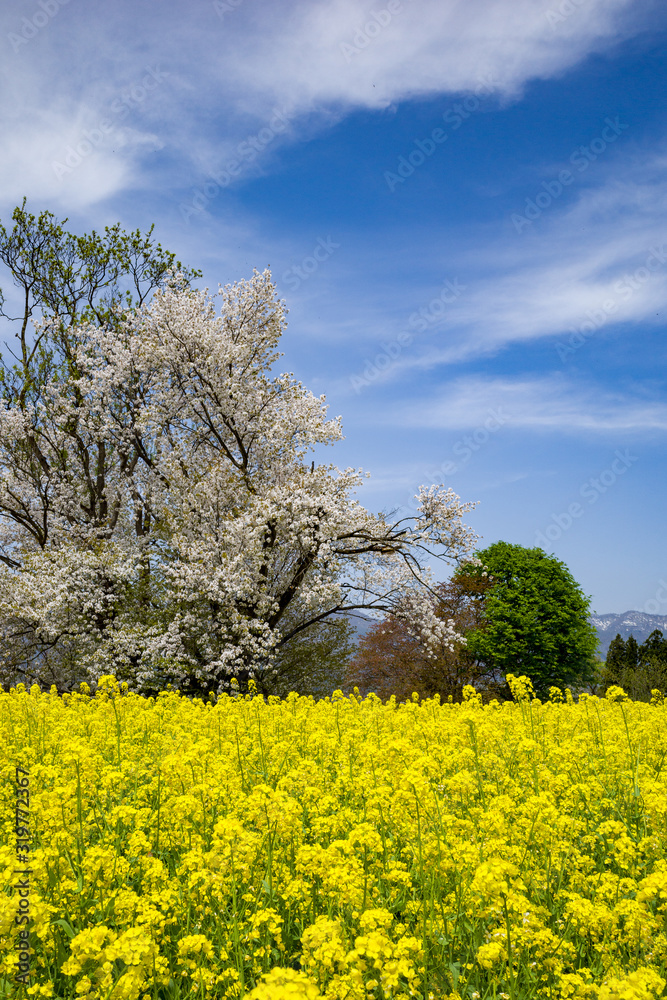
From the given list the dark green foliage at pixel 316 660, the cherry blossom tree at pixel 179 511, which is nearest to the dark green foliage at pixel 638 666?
the dark green foliage at pixel 316 660

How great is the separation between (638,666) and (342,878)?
50189mm

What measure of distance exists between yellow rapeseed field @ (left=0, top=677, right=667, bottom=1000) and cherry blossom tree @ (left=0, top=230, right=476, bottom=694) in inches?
482

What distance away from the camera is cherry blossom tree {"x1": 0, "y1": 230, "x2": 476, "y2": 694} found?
18797 millimetres

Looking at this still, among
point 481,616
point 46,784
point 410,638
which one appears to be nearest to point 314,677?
point 410,638

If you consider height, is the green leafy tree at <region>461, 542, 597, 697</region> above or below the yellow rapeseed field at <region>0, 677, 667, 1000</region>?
above

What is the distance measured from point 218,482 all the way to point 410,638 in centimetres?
855

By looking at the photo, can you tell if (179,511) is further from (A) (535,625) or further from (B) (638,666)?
(B) (638,666)

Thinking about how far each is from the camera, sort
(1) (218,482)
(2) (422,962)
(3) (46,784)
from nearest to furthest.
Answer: (2) (422,962), (3) (46,784), (1) (218,482)

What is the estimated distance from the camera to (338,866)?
351 centimetres

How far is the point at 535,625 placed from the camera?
22.8 meters

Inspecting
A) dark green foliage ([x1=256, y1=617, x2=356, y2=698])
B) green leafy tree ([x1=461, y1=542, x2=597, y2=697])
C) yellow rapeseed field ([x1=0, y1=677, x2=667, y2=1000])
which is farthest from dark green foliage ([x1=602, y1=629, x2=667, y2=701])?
yellow rapeseed field ([x1=0, y1=677, x2=667, y2=1000])

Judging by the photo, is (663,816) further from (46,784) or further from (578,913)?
(46,784)

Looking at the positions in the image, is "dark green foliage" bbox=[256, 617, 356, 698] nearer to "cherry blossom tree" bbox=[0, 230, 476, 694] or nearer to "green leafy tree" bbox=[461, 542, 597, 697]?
"cherry blossom tree" bbox=[0, 230, 476, 694]

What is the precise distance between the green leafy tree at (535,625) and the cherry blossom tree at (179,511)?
8.41 feet
